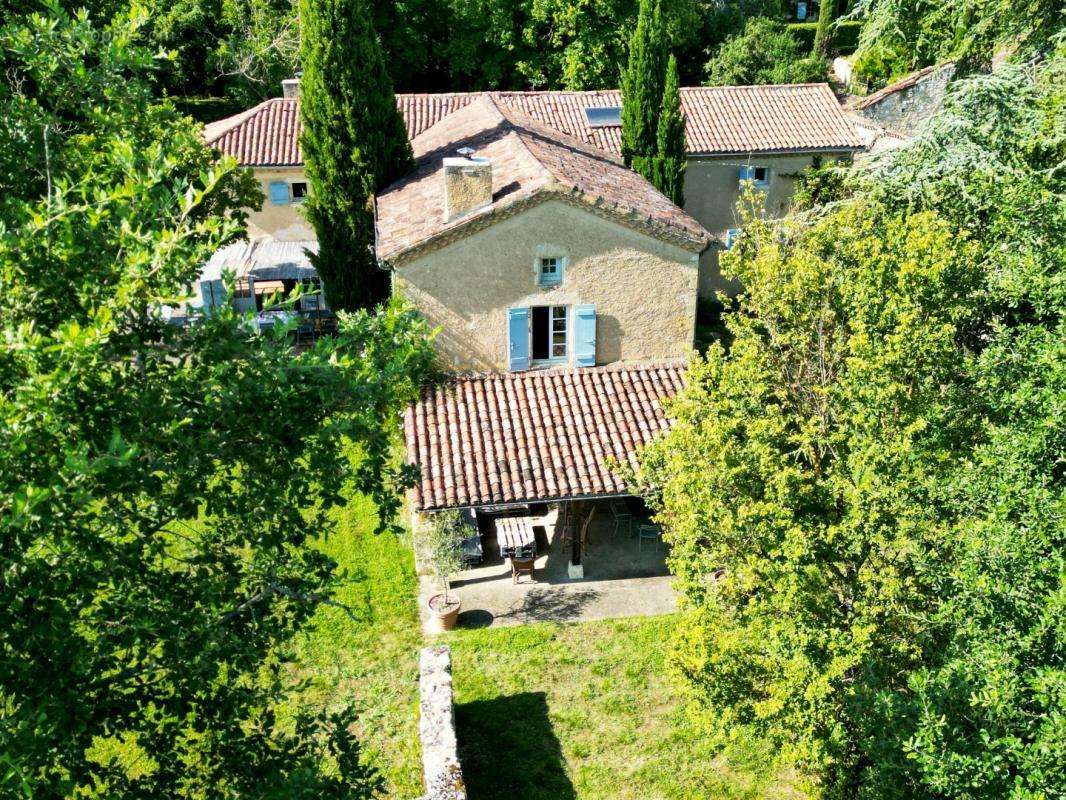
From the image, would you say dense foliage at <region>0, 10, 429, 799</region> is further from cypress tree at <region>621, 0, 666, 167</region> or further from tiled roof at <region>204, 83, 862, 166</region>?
tiled roof at <region>204, 83, 862, 166</region>

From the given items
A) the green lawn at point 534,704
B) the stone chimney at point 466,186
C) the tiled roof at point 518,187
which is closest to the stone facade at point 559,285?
the tiled roof at point 518,187

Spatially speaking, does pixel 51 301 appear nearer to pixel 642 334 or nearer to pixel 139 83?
pixel 139 83

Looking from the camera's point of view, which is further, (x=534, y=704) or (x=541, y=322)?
(x=541, y=322)

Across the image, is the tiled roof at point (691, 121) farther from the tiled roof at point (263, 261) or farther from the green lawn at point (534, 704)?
the green lawn at point (534, 704)

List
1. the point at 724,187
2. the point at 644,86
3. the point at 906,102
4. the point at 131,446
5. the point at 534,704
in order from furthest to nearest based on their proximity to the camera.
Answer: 1. the point at 906,102
2. the point at 724,187
3. the point at 644,86
4. the point at 534,704
5. the point at 131,446

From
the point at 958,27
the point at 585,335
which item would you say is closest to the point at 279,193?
the point at 585,335

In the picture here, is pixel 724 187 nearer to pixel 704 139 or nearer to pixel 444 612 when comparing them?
pixel 704 139

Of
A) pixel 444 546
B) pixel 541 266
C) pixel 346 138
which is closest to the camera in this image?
pixel 444 546

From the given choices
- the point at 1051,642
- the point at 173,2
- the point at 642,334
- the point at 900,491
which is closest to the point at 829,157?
the point at 642,334
